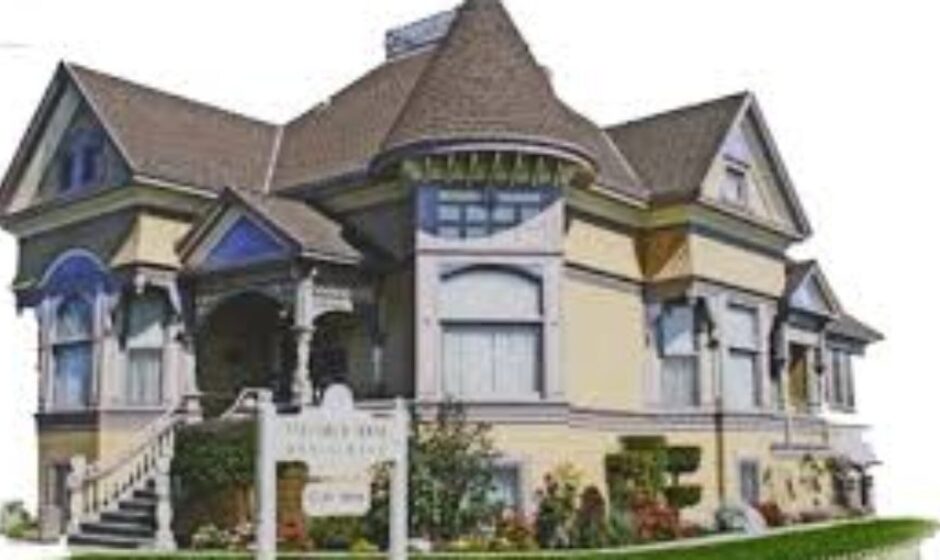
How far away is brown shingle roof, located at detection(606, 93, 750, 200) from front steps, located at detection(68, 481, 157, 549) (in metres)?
13.4

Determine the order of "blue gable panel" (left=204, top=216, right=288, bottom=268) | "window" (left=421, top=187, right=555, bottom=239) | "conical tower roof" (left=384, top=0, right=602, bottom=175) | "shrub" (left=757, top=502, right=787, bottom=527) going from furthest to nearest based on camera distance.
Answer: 1. "shrub" (left=757, top=502, right=787, bottom=527)
2. "blue gable panel" (left=204, top=216, right=288, bottom=268)
3. "window" (left=421, top=187, right=555, bottom=239)
4. "conical tower roof" (left=384, top=0, right=602, bottom=175)

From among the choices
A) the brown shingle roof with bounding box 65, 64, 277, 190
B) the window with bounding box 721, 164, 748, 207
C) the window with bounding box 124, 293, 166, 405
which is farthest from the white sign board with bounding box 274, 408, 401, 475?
the window with bounding box 721, 164, 748, 207

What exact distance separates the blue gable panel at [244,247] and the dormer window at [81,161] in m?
4.16

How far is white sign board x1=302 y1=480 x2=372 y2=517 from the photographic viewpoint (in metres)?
13.5

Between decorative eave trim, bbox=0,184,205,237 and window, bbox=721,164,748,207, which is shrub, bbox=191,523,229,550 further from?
window, bbox=721,164,748,207

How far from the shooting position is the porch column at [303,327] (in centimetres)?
2445

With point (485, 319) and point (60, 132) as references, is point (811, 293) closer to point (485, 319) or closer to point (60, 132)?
point (485, 319)

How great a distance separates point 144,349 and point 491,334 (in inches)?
324

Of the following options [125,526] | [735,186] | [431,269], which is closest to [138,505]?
[125,526]

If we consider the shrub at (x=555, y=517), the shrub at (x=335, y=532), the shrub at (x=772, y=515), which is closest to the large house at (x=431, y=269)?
the shrub at (x=772, y=515)

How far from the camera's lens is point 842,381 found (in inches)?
1486

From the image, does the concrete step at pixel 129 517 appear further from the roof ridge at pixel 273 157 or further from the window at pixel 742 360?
the window at pixel 742 360

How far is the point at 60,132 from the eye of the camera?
29.9 metres

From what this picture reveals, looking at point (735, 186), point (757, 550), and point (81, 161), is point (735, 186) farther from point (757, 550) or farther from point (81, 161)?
point (81, 161)
